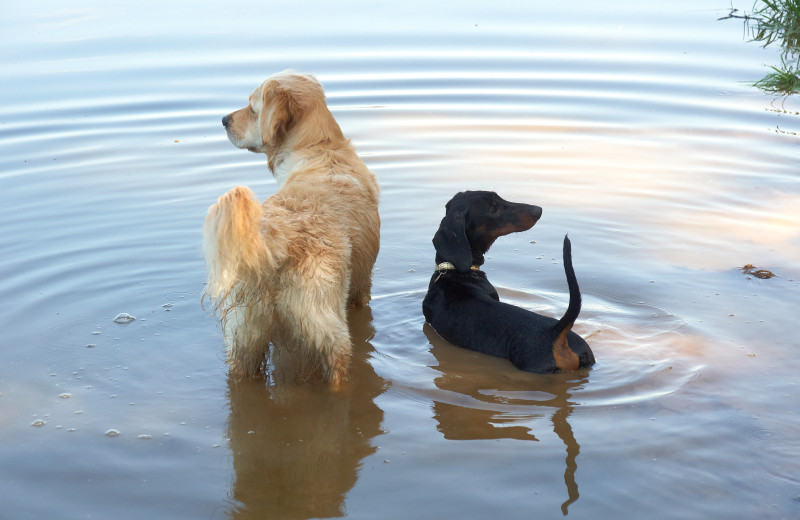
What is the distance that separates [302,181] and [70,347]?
184 cm

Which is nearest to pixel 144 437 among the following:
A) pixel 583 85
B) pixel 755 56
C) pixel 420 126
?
pixel 420 126

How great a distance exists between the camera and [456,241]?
570 cm

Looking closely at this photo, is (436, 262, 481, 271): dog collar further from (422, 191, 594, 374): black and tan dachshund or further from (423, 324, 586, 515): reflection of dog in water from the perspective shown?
(423, 324, 586, 515): reflection of dog in water

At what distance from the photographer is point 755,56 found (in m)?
11.7

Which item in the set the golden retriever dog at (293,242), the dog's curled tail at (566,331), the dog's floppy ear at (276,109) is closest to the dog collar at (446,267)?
the golden retriever dog at (293,242)

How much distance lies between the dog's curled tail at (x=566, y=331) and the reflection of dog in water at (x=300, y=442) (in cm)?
103

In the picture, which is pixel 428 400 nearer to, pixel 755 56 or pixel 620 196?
pixel 620 196

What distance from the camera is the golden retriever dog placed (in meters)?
4.07

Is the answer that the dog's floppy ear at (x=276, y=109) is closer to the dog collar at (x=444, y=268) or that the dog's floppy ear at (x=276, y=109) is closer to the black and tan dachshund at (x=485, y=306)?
the black and tan dachshund at (x=485, y=306)

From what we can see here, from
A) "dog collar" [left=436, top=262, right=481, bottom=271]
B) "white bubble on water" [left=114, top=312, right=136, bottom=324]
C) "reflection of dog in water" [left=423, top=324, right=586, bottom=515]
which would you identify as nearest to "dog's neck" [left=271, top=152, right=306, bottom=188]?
"dog collar" [left=436, top=262, right=481, bottom=271]

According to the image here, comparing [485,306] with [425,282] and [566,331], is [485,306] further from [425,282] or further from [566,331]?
[425,282]

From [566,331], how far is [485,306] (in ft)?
2.19

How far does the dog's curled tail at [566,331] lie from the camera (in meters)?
4.67

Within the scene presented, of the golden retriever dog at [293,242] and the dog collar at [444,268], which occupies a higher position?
the golden retriever dog at [293,242]
